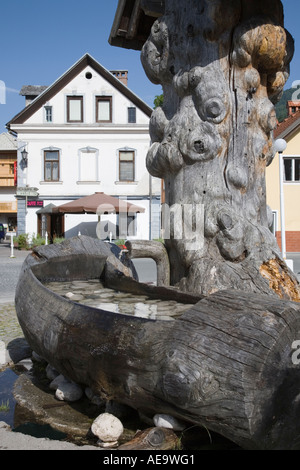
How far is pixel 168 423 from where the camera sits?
215 centimetres

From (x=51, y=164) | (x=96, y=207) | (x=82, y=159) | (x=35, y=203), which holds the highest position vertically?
(x=82, y=159)

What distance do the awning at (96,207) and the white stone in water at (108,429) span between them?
18140 millimetres

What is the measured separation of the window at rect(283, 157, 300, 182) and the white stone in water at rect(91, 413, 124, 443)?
2192cm

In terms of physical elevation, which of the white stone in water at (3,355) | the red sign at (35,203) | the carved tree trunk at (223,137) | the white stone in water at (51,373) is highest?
the red sign at (35,203)

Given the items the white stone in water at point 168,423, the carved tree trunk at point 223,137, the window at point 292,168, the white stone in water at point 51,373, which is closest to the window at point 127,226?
the window at point 292,168

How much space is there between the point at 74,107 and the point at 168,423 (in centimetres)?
2382

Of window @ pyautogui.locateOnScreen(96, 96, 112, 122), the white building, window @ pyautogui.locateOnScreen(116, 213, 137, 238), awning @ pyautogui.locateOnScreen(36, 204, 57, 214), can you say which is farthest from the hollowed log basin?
window @ pyautogui.locateOnScreen(96, 96, 112, 122)

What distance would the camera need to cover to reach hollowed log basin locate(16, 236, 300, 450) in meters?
1.84

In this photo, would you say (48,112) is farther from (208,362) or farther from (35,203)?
(208,362)

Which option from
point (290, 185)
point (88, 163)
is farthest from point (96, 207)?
point (290, 185)

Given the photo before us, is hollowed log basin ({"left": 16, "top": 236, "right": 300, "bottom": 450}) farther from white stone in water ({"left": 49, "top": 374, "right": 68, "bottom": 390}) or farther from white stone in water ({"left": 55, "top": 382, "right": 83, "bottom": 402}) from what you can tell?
white stone in water ({"left": 49, "top": 374, "right": 68, "bottom": 390})

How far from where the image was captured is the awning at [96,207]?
20.5 meters

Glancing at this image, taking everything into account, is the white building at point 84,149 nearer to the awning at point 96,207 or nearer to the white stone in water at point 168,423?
the awning at point 96,207

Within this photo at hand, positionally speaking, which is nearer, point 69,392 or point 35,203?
point 69,392
